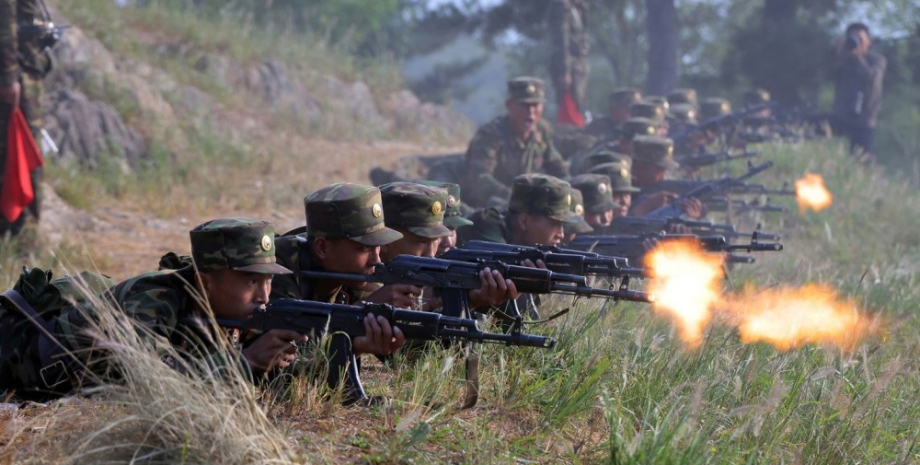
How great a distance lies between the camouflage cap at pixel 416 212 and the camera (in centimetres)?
623

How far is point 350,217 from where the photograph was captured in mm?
5527

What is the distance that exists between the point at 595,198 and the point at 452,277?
145 inches

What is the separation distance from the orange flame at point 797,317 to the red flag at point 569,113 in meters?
10.6

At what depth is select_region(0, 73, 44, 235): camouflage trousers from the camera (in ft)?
30.8

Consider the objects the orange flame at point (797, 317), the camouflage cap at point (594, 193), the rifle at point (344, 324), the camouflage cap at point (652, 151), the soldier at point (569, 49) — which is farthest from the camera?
the soldier at point (569, 49)

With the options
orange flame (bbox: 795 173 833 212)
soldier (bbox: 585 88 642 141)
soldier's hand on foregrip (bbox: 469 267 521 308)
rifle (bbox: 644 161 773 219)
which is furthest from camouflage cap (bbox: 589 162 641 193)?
soldier (bbox: 585 88 642 141)

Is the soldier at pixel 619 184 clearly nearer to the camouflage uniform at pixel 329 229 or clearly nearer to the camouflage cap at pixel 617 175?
the camouflage cap at pixel 617 175

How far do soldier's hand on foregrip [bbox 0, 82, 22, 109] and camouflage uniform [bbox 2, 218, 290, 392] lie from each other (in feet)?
16.6

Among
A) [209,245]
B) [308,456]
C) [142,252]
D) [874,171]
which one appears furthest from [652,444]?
[874,171]

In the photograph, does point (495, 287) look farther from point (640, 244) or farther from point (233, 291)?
point (640, 244)

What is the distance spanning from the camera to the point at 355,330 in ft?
15.1

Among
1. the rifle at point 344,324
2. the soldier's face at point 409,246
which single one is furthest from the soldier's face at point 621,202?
the rifle at point 344,324

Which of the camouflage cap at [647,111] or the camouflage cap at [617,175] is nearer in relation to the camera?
the camouflage cap at [617,175]

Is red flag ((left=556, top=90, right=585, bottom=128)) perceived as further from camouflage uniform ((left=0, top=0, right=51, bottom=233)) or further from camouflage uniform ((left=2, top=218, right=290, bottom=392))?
camouflage uniform ((left=2, top=218, right=290, bottom=392))
